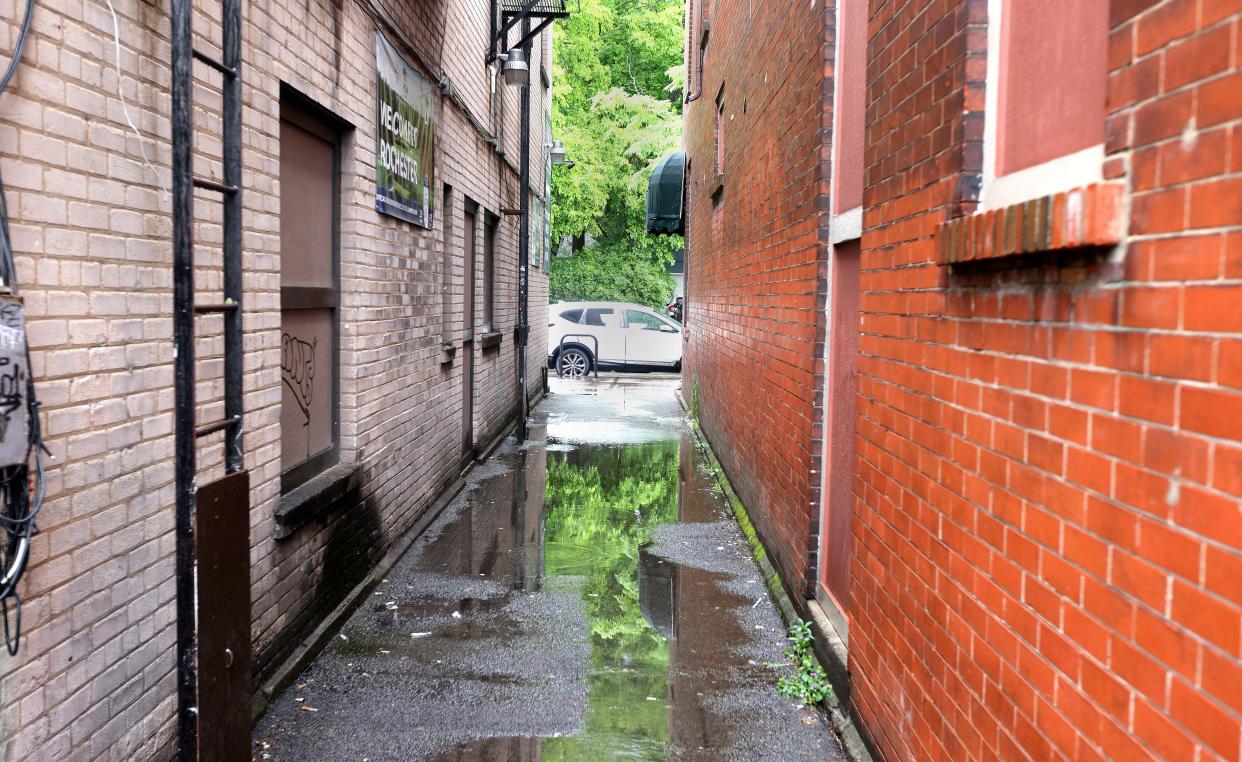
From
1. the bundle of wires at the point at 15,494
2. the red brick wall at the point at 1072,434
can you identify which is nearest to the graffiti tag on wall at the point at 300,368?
the bundle of wires at the point at 15,494

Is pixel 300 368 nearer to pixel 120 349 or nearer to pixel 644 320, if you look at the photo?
pixel 120 349

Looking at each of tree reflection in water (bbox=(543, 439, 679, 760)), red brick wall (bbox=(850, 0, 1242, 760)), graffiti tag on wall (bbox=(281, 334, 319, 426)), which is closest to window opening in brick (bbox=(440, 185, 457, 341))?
tree reflection in water (bbox=(543, 439, 679, 760))

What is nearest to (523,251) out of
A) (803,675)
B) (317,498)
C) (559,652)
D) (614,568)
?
(614,568)

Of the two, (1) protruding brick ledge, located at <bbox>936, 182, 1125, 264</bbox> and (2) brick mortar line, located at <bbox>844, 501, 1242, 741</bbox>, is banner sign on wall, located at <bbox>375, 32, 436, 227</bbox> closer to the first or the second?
(1) protruding brick ledge, located at <bbox>936, 182, 1125, 264</bbox>

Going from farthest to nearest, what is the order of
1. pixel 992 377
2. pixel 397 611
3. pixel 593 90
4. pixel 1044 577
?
pixel 593 90 → pixel 397 611 → pixel 992 377 → pixel 1044 577

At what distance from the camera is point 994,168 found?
275 centimetres

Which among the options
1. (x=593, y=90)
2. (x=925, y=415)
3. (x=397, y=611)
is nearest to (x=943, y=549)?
(x=925, y=415)

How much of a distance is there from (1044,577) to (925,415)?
3.08 feet

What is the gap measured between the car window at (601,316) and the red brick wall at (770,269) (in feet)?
37.9

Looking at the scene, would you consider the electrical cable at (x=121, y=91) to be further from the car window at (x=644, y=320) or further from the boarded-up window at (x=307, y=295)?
the car window at (x=644, y=320)

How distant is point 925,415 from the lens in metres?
3.14

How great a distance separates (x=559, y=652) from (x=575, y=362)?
1785 cm

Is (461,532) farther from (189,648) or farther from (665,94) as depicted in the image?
(665,94)

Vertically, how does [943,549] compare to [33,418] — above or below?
below
